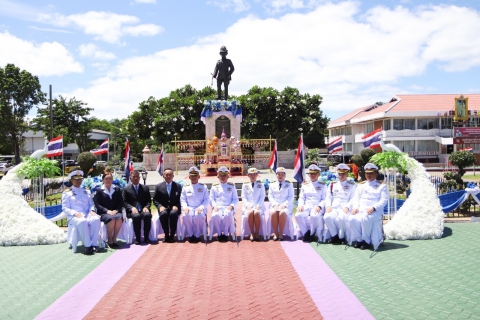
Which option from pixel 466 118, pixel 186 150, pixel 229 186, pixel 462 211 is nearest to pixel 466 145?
pixel 466 118

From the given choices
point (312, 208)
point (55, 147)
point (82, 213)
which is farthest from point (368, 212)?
point (55, 147)

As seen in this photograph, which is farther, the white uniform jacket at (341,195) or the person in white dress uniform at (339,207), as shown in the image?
the white uniform jacket at (341,195)

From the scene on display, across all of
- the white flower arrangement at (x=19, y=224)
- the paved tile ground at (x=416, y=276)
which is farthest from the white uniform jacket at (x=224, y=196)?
the white flower arrangement at (x=19, y=224)

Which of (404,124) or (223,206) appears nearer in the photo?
(223,206)

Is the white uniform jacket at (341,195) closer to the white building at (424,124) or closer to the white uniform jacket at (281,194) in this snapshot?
the white uniform jacket at (281,194)

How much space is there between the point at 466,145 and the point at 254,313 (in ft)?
129

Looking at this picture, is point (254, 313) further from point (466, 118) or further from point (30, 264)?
point (466, 118)

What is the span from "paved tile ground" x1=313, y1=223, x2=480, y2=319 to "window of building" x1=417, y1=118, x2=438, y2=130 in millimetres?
33810

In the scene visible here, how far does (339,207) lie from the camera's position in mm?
9273

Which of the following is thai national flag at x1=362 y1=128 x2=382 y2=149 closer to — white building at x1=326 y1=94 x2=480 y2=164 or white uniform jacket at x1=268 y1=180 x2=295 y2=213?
white uniform jacket at x1=268 y1=180 x2=295 y2=213

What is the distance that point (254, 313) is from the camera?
5355 mm

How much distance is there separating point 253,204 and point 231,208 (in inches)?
24.3

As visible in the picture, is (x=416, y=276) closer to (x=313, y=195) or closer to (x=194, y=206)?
(x=313, y=195)

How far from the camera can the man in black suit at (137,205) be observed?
30.4ft
